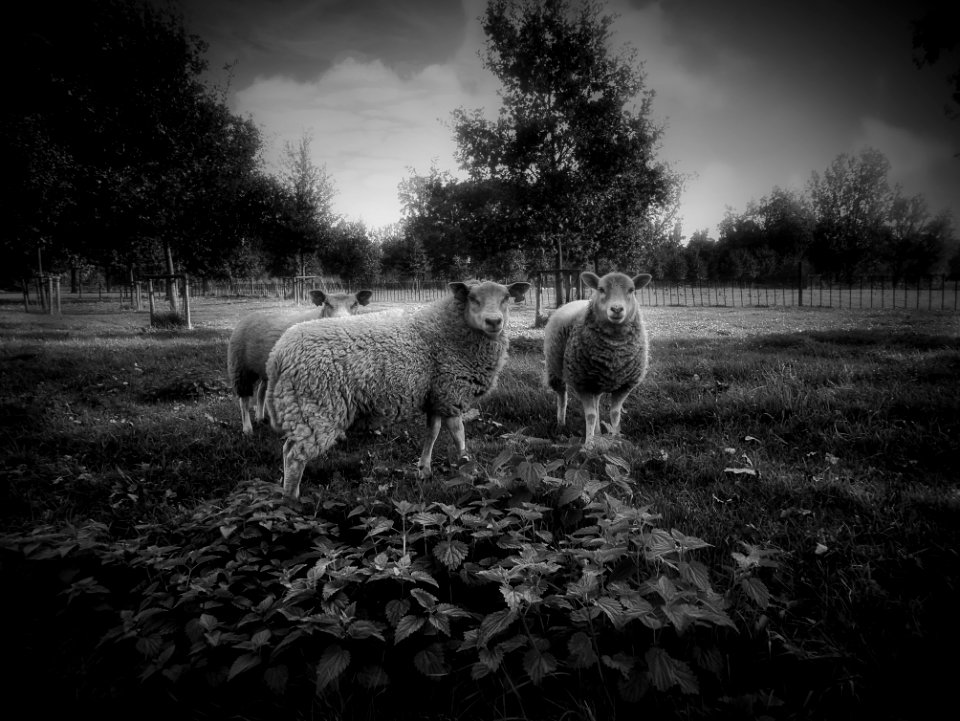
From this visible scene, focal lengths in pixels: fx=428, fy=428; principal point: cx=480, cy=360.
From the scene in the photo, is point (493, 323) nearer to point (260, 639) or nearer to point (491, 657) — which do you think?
point (491, 657)

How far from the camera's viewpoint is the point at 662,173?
16.9 m

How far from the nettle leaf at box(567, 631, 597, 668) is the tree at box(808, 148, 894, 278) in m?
46.3

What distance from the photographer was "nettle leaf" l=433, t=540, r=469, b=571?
2100mm

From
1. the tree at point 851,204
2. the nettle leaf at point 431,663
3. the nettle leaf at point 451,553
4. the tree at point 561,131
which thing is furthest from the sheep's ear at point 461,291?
the tree at point 851,204

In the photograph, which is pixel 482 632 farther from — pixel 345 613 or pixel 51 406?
pixel 51 406

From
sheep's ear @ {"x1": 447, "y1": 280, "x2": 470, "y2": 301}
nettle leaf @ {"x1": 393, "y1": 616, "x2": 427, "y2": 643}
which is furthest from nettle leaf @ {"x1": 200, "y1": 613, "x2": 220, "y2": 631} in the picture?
sheep's ear @ {"x1": 447, "y1": 280, "x2": 470, "y2": 301}

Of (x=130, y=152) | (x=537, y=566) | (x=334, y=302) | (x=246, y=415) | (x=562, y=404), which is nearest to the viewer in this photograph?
(x=537, y=566)

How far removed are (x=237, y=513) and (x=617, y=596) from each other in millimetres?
2258

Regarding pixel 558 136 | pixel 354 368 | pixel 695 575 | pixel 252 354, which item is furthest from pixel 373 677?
pixel 558 136

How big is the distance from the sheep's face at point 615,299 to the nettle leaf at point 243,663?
4306 millimetres

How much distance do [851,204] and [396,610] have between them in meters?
49.8

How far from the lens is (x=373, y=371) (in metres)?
4.10

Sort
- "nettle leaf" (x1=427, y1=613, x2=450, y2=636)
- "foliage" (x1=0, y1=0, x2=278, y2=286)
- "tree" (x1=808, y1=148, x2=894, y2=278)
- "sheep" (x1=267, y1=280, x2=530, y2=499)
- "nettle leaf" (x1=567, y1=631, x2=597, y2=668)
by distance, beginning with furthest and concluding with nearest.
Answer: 1. "tree" (x1=808, y1=148, x2=894, y2=278)
2. "foliage" (x1=0, y1=0, x2=278, y2=286)
3. "sheep" (x1=267, y1=280, x2=530, y2=499)
4. "nettle leaf" (x1=427, y1=613, x2=450, y2=636)
5. "nettle leaf" (x1=567, y1=631, x2=597, y2=668)

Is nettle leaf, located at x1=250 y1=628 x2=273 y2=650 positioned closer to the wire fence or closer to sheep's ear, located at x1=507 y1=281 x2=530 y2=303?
sheep's ear, located at x1=507 y1=281 x2=530 y2=303
